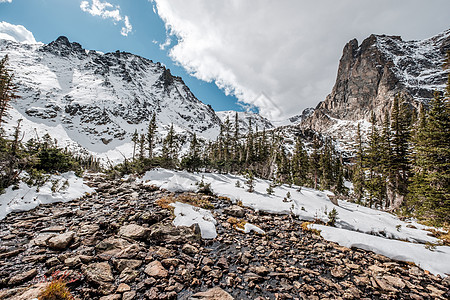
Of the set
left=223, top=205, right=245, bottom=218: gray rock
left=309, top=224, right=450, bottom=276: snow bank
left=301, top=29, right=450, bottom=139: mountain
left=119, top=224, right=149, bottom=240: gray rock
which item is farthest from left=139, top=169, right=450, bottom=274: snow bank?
left=301, top=29, right=450, bottom=139: mountain

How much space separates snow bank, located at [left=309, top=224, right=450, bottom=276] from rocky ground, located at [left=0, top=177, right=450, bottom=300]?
1.35ft

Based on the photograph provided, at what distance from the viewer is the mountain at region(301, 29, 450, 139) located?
459 ft

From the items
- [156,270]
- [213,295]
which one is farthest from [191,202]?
A: [213,295]

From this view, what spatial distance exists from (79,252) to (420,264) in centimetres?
1372

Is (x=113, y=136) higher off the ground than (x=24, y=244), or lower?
higher

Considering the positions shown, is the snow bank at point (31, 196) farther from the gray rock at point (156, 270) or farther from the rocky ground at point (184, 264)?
the gray rock at point (156, 270)

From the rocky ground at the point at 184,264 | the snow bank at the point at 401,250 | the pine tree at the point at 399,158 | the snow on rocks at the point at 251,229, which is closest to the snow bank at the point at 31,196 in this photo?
the rocky ground at the point at 184,264

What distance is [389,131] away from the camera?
22.3 metres

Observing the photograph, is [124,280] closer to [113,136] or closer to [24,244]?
[24,244]

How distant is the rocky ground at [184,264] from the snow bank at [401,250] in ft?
1.35

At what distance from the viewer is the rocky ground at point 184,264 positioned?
4.84 m

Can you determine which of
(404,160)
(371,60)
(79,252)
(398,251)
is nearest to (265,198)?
(398,251)

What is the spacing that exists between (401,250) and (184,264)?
382 inches

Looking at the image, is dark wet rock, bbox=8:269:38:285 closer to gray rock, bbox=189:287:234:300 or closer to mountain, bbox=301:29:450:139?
gray rock, bbox=189:287:234:300
